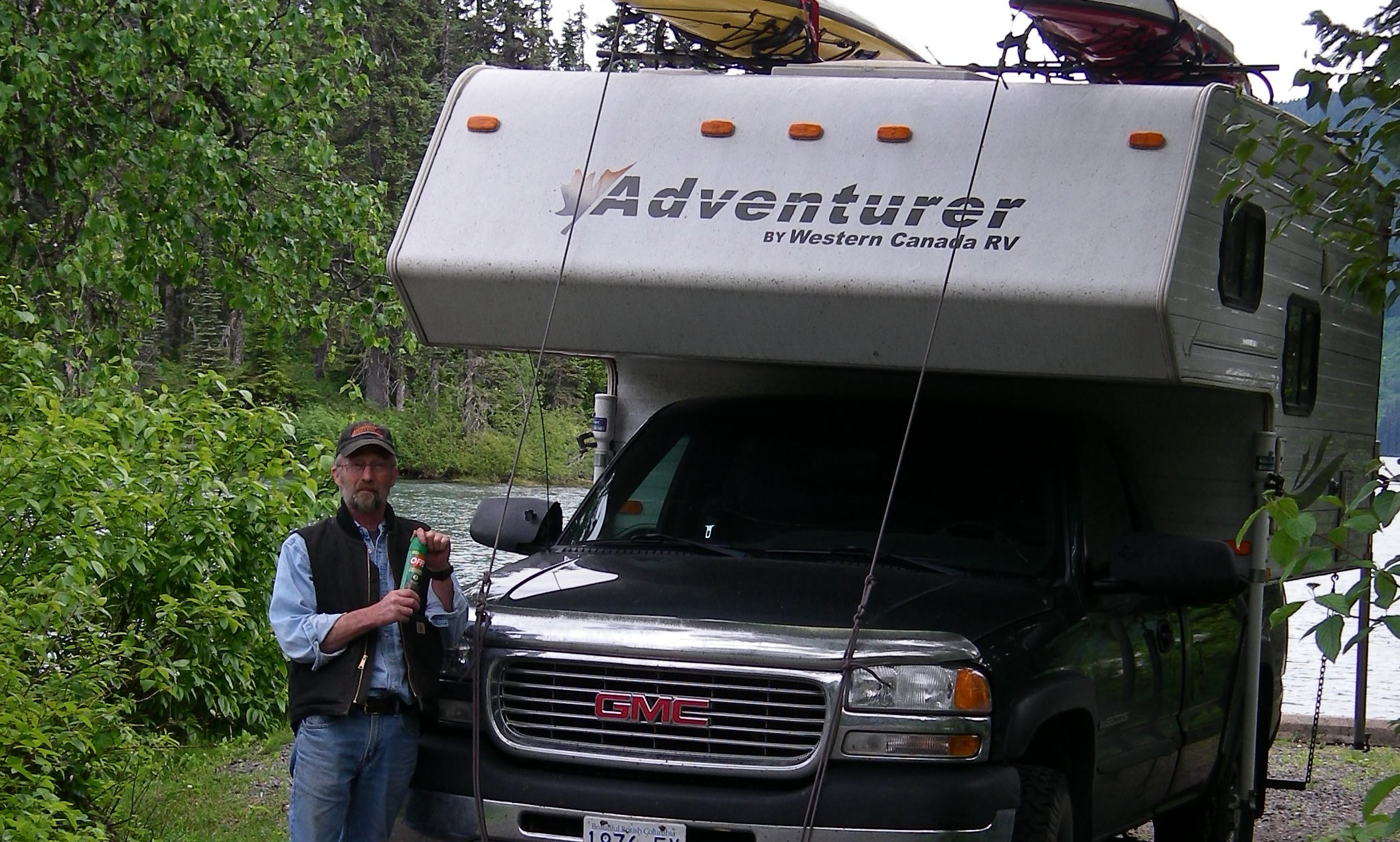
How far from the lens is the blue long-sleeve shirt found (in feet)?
17.1

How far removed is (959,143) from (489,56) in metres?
40.2

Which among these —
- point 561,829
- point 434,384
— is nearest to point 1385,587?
point 561,829

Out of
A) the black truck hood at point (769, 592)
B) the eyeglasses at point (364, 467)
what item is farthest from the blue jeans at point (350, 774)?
the eyeglasses at point (364, 467)

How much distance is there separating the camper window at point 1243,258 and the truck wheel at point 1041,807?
201 cm

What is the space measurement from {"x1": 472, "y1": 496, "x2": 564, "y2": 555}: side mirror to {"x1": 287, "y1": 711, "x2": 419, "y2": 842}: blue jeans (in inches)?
55.2

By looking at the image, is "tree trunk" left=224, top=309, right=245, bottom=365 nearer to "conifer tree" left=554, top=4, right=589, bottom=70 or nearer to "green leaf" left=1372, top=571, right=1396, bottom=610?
"conifer tree" left=554, top=4, right=589, bottom=70

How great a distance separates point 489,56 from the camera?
4491 centimetres

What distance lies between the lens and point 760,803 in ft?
16.6

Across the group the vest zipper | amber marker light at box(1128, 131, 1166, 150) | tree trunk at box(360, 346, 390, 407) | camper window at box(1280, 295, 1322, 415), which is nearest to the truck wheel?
the vest zipper

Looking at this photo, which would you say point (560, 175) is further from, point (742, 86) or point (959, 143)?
point (959, 143)

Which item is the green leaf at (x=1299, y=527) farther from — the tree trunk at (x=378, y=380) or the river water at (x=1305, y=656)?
the tree trunk at (x=378, y=380)

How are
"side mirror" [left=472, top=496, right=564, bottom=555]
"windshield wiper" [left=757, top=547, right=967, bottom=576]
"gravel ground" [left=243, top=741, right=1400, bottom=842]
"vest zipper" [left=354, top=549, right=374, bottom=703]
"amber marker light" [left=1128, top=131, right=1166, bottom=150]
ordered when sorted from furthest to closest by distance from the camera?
"gravel ground" [left=243, top=741, right=1400, bottom=842]
"side mirror" [left=472, top=496, right=564, bottom=555]
"windshield wiper" [left=757, top=547, right=967, bottom=576]
"amber marker light" [left=1128, top=131, right=1166, bottom=150]
"vest zipper" [left=354, top=549, right=374, bottom=703]

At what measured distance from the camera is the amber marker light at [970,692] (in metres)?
5.08

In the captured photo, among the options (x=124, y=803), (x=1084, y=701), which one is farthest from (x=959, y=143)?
(x=124, y=803)
